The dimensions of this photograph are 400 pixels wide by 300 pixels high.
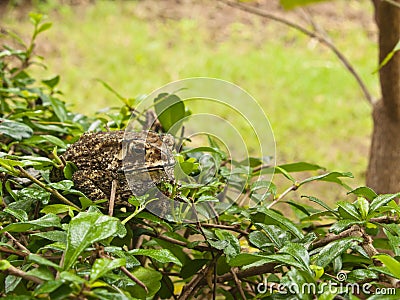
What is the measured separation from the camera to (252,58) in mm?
4180

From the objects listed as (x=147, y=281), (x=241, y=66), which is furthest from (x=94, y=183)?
(x=241, y=66)

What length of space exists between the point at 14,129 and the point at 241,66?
328cm

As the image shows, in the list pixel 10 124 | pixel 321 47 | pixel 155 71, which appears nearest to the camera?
pixel 10 124

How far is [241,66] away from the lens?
4059mm

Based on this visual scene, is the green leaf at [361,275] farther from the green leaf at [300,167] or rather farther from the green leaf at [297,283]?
the green leaf at [300,167]

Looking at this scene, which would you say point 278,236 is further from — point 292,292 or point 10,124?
point 10,124

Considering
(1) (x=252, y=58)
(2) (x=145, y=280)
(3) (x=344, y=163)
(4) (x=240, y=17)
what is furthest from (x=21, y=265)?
(4) (x=240, y=17)

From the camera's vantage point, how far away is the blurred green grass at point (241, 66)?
3418 millimetres

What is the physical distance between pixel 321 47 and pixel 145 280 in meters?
3.94

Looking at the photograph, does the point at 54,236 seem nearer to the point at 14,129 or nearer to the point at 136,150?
the point at 136,150

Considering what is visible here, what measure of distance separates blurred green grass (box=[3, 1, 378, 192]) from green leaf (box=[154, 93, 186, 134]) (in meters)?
2.20

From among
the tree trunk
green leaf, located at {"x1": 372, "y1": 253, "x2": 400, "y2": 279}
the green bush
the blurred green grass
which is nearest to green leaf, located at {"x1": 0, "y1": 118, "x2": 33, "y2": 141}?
the green bush

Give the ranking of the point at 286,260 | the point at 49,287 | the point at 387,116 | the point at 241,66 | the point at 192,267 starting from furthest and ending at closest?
the point at 241,66 → the point at 387,116 → the point at 192,267 → the point at 286,260 → the point at 49,287

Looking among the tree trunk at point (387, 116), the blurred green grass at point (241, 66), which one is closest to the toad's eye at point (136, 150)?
the tree trunk at point (387, 116)
